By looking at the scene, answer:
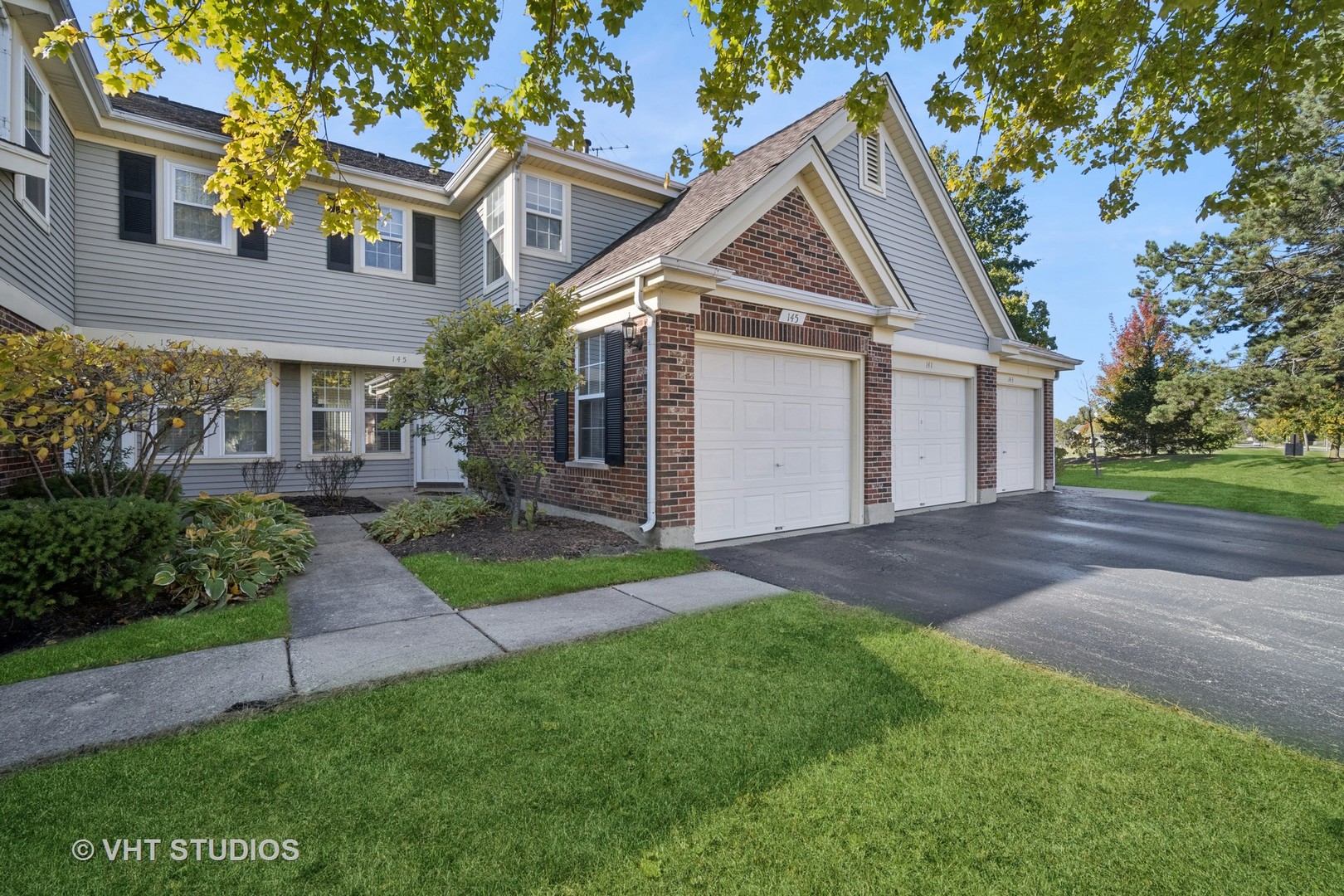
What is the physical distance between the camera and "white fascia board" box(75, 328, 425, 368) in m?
9.55

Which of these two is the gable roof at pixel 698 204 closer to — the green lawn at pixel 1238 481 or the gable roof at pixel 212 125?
the gable roof at pixel 212 125

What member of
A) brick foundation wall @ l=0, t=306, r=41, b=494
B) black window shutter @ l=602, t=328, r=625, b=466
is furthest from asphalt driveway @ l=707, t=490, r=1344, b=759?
brick foundation wall @ l=0, t=306, r=41, b=494

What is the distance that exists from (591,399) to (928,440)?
6.24m

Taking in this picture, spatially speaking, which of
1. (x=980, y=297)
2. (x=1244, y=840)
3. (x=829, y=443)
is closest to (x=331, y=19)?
(x=1244, y=840)

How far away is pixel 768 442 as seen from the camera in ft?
26.1

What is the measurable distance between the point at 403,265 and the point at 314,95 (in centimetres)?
845

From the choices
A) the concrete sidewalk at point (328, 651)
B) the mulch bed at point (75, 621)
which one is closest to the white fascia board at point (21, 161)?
the mulch bed at point (75, 621)

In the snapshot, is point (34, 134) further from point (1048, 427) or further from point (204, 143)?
point (1048, 427)

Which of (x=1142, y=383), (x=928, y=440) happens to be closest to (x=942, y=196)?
(x=928, y=440)

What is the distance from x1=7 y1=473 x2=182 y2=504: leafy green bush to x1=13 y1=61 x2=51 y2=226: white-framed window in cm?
330

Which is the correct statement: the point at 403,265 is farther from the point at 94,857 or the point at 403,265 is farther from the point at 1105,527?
the point at 1105,527

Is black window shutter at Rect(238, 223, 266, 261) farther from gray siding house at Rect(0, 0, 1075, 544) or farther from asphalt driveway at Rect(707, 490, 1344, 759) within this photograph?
asphalt driveway at Rect(707, 490, 1344, 759)

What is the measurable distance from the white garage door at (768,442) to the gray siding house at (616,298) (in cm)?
4

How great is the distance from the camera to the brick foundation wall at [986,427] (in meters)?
11.5
